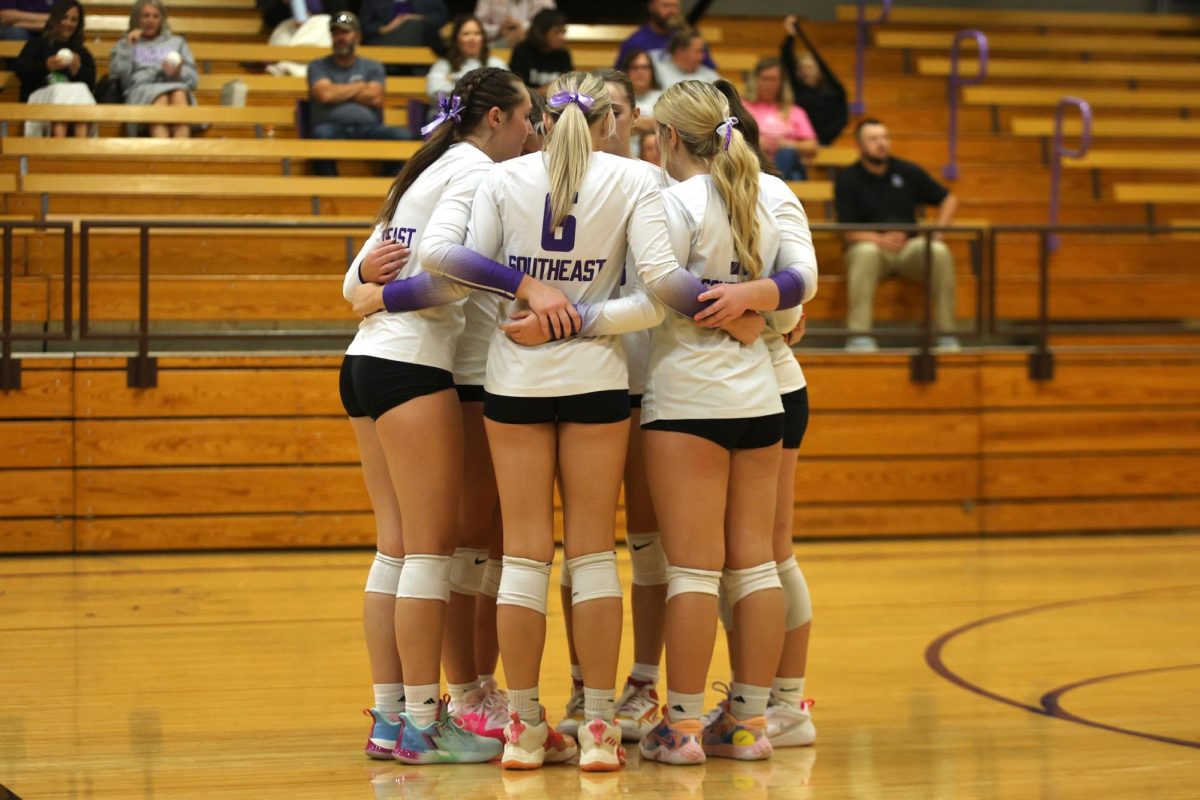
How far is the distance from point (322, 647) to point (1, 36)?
18.1ft

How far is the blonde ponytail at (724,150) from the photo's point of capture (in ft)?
11.0

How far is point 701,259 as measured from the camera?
339 centimetres

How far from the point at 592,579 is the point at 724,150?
1.00 m

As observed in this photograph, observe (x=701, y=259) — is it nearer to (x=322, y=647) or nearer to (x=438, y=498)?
(x=438, y=498)

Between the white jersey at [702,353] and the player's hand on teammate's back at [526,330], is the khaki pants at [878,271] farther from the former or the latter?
the player's hand on teammate's back at [526,330]

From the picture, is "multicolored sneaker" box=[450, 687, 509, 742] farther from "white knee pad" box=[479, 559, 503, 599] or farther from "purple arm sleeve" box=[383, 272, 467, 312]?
"purple arm sleeve" box=[383, 272, 467, 312]

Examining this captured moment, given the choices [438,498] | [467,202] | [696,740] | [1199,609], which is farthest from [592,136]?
[1199,609]

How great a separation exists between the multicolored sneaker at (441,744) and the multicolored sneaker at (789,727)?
692mm

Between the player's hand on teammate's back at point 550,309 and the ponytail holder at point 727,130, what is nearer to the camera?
the player's hand on teammate's back at point 550,309

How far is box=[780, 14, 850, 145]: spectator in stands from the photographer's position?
918 centimetres

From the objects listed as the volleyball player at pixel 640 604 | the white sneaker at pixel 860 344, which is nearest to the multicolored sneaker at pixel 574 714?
the volleyball player at pixel 640 604

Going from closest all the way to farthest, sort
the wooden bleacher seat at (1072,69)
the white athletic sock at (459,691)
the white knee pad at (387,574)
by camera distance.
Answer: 1. the white knee pad at (387,574)
2. the white athletic sock at (459,691)
3. the wooden bleacher seat at (1072,69)

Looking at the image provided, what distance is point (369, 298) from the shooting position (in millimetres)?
3406

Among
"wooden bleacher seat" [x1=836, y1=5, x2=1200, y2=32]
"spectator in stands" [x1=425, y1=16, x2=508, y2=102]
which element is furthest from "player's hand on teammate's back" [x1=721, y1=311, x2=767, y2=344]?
"wooden bleacher seat" [x1=836, y1=5, x2=1200, y2=32]
